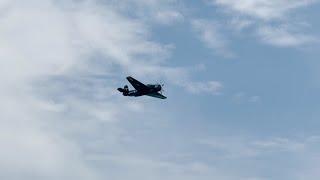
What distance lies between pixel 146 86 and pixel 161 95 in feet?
24.0

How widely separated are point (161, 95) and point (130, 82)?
1290cm

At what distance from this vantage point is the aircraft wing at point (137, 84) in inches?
6895

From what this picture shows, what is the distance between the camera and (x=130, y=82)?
176500 millimetres

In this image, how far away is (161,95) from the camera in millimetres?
183625

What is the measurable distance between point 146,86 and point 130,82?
5760 mm

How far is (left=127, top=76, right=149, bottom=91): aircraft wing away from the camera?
175125 millimetres

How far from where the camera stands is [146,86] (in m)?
179

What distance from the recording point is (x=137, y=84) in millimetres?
177625
